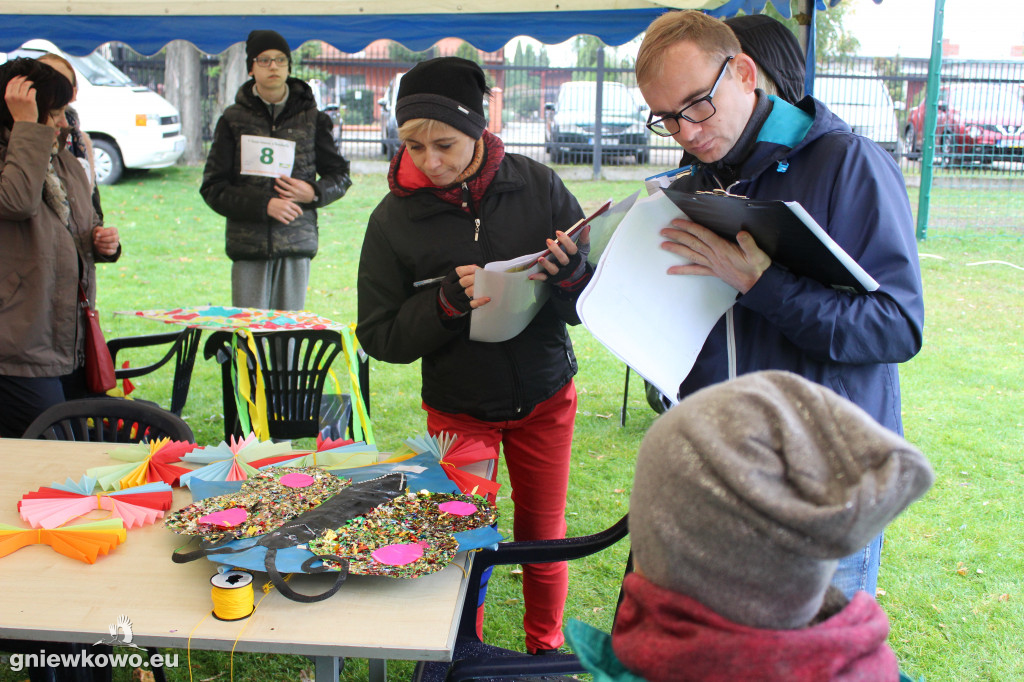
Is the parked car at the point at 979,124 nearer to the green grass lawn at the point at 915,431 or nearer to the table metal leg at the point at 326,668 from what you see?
the green grass lawn at the point at 915,431

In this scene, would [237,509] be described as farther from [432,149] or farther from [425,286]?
[432,149]

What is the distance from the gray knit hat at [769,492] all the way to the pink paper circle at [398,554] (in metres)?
0.76

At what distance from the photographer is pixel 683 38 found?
1580mm

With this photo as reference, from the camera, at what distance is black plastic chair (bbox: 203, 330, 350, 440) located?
3670 millimetres

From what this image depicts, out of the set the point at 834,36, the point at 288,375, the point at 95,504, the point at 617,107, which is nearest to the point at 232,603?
the point at 95,504

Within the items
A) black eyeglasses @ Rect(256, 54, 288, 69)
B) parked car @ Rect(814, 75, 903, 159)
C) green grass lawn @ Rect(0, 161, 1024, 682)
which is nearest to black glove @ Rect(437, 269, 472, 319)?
green grass lawn @ Rect(0, 161, 1024, 682)

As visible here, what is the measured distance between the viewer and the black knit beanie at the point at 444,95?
2111 millimetres

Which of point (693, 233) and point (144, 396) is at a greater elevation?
point (693, 233)

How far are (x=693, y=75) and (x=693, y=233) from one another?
300mm

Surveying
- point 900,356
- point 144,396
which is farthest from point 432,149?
point 144,396

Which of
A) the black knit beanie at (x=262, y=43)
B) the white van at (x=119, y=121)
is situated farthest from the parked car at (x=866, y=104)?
the black knit beanie at (x=262, y=43)

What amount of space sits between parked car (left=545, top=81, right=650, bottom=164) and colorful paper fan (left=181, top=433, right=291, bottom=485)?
471 inches

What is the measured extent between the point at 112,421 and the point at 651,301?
1794 mm

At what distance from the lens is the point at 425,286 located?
2293 millimetres
